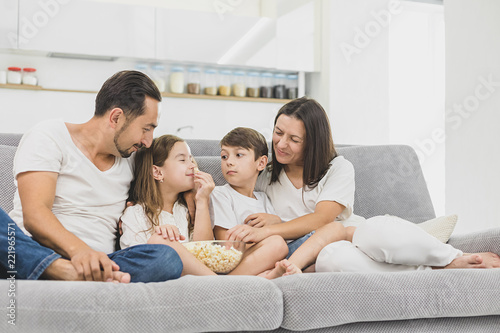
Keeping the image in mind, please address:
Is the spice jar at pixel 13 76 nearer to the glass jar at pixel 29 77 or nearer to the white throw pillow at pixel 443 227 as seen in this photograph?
the glass jar at pixel 29 77

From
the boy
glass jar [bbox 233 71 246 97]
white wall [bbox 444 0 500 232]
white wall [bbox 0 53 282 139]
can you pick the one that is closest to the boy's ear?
the boy

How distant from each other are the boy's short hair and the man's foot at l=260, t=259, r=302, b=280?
507 millimetres

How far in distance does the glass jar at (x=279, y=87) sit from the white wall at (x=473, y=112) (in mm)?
1436

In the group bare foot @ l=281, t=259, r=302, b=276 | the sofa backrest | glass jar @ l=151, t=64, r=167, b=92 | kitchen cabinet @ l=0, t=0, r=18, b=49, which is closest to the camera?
bare foot @ l=281, t=259, r=302, b=276

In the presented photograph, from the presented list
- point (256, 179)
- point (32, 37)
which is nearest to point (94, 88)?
point (32, 37)

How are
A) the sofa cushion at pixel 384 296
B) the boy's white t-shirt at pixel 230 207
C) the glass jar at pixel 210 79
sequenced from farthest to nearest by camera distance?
the glass jar at pixel 210 79, the boy's white t-shirt at pixel 230 207, the sofa cushion at pixel 384 296

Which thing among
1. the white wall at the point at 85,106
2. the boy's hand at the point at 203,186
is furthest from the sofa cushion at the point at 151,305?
the white wall at the point at 85,106

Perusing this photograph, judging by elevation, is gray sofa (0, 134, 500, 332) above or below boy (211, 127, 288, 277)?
below

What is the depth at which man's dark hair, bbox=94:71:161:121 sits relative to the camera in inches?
64.7

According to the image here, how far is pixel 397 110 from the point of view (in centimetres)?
523

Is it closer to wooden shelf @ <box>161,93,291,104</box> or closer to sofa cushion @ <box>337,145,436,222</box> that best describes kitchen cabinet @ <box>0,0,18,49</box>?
wooden shelf @ <box>161,93,291,104</box>

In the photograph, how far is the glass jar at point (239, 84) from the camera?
4684mm

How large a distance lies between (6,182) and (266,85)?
337 centimetres

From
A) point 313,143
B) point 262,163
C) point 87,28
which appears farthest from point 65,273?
point 87,28
